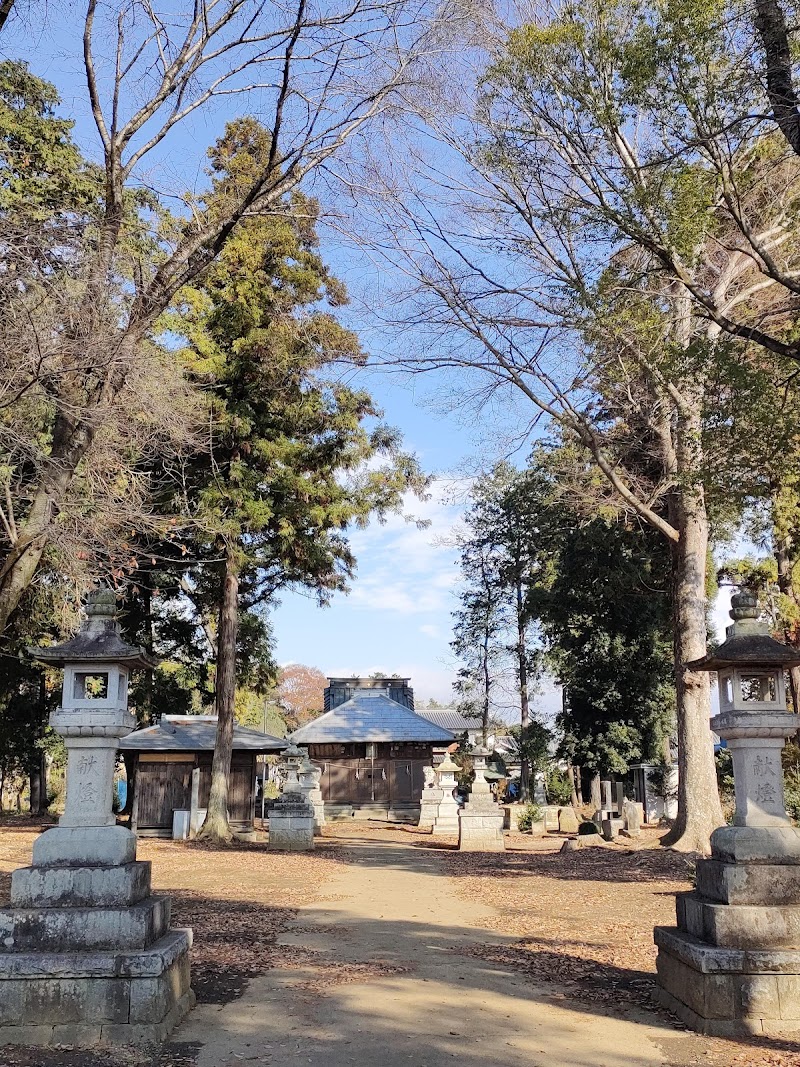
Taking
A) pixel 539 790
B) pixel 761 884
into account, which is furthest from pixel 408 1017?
pixel 539 790

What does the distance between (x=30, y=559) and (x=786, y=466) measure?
872 cm

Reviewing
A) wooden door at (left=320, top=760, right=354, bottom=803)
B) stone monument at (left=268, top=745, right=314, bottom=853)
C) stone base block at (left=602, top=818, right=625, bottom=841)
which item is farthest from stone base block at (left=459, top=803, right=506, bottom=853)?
wooden door at (left=320, top=760, right=354, bottom=803)

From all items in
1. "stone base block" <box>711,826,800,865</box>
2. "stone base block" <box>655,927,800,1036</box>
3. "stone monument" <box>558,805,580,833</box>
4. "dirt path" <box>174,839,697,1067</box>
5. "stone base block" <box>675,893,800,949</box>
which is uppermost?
"stone base block" <box>711,826,800,865</box>

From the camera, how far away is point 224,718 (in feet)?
71.7

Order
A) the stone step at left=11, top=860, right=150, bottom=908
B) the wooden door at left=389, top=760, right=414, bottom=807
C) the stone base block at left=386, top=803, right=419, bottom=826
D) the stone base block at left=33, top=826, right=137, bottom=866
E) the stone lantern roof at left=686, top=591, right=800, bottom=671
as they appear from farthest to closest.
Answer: the wooden door at left=389, top=760, right=414, bottom=807
the stone base block at left=386, top=803, right=419, bottom=826
the stone lantern roof at left=686, top=591, right=800, bottom=671
the stone base block at left=33, top=826, right=137, bottom=866
the stone step at left=11, top=860, right=150, bottom=908

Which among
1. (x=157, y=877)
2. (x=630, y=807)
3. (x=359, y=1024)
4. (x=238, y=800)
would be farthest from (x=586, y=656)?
(x=359, y=1024)

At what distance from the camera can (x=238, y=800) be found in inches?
1002

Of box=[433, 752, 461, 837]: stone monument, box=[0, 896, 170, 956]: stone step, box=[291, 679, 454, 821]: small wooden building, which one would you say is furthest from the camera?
box=[291, 679, 454, 821]: small wooden building

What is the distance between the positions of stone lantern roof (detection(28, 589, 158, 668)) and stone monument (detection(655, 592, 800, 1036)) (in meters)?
4.42

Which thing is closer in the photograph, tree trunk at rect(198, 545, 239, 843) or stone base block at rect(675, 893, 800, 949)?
stone base block at rect(675, 893, 800, 949)

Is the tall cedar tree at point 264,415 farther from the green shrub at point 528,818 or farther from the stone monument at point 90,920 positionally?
the stone monument at point 90,920

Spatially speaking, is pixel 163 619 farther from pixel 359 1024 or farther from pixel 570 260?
pixel 359 1024

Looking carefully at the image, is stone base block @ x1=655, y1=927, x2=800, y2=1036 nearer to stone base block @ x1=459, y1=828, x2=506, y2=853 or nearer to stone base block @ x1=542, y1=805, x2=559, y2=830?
stone base block @ x1=459, y1=828, x2=506, y2=853

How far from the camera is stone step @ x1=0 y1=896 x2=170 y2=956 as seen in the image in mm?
5785
